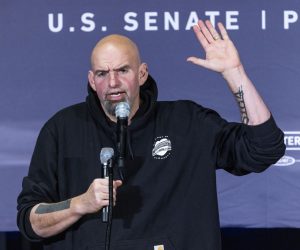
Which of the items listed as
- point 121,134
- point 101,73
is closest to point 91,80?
point 101,73

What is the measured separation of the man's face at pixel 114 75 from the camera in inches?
104

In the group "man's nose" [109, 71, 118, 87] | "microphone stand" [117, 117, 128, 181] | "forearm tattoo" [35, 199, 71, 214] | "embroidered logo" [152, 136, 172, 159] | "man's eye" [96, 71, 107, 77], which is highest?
"man's eye" [96, 71, 107, 77]

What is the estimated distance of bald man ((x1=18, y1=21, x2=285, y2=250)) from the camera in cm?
261

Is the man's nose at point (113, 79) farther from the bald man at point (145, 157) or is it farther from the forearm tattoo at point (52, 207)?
the forearm tattoo at point (52, 207)

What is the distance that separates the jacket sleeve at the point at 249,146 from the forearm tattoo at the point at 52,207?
56 cm

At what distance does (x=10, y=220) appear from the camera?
3764 millimetres

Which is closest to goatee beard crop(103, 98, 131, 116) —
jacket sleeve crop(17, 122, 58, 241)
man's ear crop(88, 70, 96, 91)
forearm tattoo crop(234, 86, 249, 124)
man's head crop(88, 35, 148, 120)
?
man's head crop(88, 35, 148, 120)

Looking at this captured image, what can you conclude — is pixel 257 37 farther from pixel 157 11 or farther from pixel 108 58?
pixel 108 58

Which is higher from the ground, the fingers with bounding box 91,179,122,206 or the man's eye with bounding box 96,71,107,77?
the man's eye with bounding box 96,71,107,77

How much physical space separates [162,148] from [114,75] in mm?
298

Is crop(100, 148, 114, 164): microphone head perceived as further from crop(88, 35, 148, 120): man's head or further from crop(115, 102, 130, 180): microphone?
crop(88, 35, 148, 120): man's head

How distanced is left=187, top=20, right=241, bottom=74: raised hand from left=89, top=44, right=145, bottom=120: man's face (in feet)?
0.67

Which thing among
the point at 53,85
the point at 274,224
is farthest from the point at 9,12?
the point at 274,224

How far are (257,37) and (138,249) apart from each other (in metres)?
1.44
